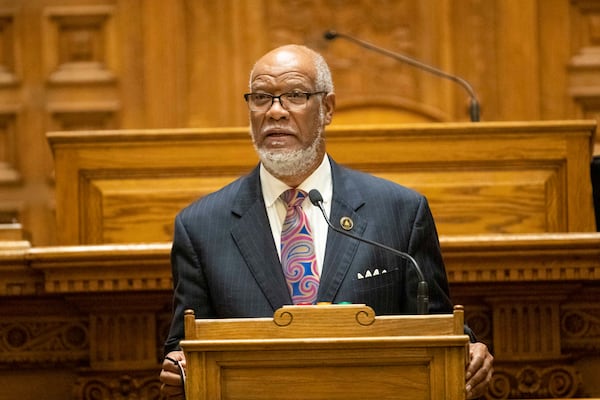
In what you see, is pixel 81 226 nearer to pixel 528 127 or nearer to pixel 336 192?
pixel 336 192

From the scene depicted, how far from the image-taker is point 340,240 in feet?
10.1

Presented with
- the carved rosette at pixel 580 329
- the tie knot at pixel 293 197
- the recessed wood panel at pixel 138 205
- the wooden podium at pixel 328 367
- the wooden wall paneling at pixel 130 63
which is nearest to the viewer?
the wooden podium at pixel 328 367

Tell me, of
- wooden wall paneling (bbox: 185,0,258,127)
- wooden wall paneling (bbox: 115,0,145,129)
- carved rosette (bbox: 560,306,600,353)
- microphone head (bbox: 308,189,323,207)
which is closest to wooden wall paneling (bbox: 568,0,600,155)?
wooden wall paneling (bbox: 185,0,258,127)

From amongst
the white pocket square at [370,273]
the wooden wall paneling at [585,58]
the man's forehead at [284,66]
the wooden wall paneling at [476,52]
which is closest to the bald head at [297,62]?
the man's forehead at [284,66]

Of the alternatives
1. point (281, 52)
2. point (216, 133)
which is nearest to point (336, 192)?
point (281, 52)

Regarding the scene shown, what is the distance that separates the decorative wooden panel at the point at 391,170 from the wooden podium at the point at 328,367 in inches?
63.3

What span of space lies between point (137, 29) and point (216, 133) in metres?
2.23

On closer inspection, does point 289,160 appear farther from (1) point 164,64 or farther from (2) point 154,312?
(1) point 164,64

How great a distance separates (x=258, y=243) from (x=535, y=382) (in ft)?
3.55

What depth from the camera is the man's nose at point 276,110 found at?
124 inches

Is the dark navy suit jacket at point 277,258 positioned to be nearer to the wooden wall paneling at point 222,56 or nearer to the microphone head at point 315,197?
the microphone head at point 315,197

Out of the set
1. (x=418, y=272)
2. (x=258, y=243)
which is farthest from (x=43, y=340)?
(x=418, y=272)

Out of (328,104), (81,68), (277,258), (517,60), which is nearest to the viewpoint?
(277,258)

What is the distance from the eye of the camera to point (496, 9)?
620 centimetres
